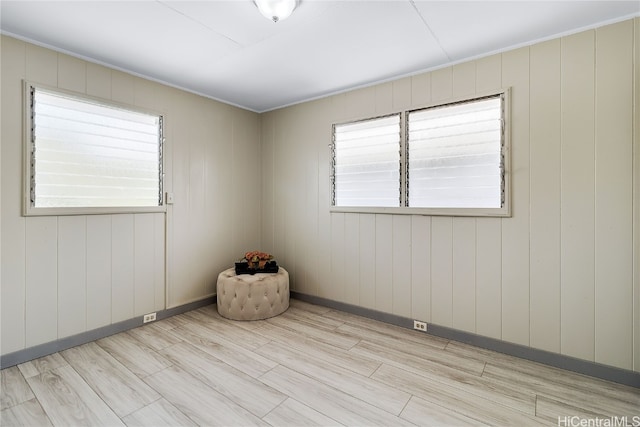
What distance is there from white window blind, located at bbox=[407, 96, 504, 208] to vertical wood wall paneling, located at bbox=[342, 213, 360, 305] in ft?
2.27

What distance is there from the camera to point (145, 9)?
6.47 ft

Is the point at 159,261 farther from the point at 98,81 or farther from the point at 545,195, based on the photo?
the point at 545,195

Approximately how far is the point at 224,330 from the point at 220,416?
124 centimetres

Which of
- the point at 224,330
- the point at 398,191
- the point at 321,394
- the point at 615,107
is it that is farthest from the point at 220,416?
the point at 615,107

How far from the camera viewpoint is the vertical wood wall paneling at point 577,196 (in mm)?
2156

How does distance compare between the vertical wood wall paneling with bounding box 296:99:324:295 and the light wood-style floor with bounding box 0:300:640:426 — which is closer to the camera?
the light wood-style floor with bounding box 0:300:640:426

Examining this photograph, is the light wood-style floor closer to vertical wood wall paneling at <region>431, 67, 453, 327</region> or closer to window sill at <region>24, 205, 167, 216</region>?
vertical wood wall paneling at <region>431, 67, 453, 327</region>

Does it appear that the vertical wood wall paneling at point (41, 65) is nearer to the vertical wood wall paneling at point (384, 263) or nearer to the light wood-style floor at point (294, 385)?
the light wood-style floor at point (294, 385)

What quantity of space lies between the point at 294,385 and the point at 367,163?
2258mm

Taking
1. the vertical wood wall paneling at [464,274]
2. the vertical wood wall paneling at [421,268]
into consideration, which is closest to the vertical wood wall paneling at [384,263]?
the vertical wood wall paneling at [421,268]

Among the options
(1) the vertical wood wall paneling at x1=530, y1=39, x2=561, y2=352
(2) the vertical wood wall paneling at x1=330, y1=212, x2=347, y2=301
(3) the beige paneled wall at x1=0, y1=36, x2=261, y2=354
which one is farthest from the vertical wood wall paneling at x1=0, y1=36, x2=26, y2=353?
(1) the vertical wood wall paneling at x1=530, y1=39, x2=561, y2=352

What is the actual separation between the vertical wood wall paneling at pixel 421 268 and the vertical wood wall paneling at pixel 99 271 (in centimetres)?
291

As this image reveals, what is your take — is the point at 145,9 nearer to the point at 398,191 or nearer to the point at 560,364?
the point at 398,191

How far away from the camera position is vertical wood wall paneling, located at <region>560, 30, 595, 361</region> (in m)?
2.16
